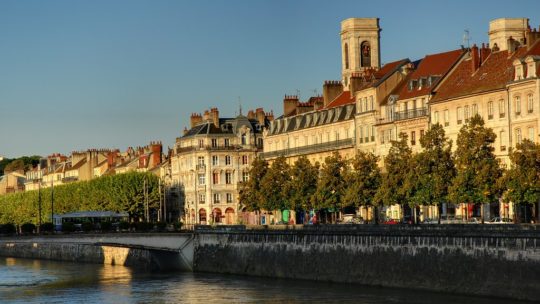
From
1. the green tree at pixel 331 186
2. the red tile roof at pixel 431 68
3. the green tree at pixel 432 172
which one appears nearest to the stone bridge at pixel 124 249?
the green tree at pixel 331 186

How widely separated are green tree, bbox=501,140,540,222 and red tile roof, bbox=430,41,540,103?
51.8 ft

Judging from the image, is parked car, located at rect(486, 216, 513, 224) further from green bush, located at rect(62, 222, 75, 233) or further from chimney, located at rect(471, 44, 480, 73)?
green bush, located at rect(62, 222, 75, 233)

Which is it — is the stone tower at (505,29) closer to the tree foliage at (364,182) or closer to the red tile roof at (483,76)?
the red tile roof at (483,76)

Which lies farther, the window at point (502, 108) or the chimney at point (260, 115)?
the chimney at point (260, 115)

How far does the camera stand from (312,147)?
124938 mm

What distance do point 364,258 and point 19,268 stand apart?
4513 centimetres

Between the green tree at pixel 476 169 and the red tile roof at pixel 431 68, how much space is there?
22.2 meters

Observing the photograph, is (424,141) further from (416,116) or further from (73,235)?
(73,235)

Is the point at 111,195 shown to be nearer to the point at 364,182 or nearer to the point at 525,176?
the point at 364,182

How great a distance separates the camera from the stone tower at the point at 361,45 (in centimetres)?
12975

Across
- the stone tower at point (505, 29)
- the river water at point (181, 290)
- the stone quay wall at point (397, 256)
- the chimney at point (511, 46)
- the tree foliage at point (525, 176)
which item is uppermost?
the stone tower at point (505, 29)

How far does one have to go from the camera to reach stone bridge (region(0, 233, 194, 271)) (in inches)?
3989

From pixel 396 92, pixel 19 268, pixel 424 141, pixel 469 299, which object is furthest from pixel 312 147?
pixel 469 299

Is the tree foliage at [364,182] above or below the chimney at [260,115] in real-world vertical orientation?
below
